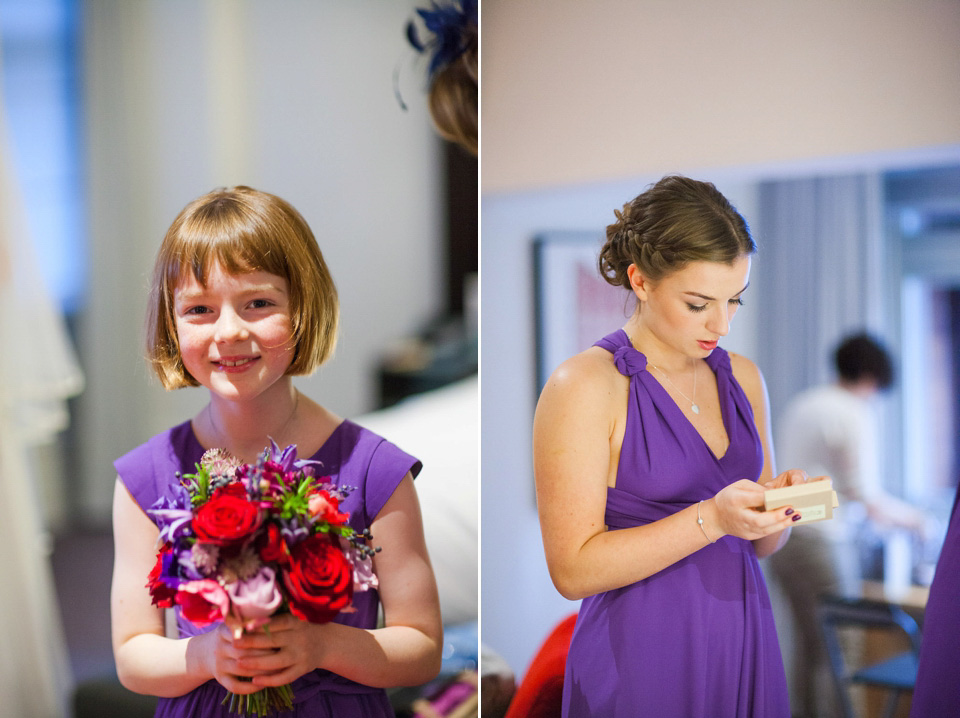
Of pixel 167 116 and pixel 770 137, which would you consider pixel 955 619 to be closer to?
pixel 770 137

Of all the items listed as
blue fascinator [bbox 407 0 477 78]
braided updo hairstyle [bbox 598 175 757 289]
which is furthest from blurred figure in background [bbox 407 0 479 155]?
braided updo hairstyle [bbox 598 175 757 289]

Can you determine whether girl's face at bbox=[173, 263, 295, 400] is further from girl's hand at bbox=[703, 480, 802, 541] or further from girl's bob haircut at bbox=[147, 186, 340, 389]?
girl's hand at bbox=[703, 480, 802, 541]

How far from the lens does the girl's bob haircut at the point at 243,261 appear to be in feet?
4.33

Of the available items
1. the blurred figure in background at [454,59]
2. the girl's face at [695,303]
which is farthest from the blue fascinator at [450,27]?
the girl's face at [695,303]

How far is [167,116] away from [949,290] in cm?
179

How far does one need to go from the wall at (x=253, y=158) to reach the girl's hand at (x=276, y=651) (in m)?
0.52

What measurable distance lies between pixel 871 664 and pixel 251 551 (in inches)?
46.6

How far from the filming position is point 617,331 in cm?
153

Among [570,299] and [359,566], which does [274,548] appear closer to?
[359,566]

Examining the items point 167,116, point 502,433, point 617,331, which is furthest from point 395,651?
point 167,116

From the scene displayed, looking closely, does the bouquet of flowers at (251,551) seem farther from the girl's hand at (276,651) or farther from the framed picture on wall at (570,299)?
the framed picture on wall at (570,299)

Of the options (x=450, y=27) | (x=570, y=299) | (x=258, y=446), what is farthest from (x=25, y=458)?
(x=450, y=27)

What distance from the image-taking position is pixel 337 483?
1.39 meters

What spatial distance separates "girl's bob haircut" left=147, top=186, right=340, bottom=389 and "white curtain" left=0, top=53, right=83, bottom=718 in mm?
448
